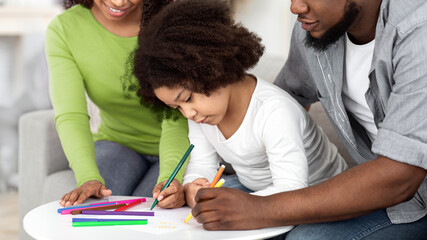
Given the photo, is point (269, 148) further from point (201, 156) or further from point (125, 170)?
point (125, 170)

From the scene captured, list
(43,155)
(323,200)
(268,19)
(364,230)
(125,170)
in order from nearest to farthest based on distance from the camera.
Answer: (323,200) < (364,230) < (125,170) < (43,155) < (268,19)

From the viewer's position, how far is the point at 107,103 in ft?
6.10

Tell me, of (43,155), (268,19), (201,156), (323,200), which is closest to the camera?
(323,200)

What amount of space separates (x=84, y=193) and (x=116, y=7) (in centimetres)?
52

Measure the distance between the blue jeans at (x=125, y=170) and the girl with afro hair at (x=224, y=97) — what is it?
0.95 ft

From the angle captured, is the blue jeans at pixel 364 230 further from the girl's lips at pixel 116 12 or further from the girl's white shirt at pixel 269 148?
the girl's lips at pixel 116 12

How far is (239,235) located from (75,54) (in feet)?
2.93

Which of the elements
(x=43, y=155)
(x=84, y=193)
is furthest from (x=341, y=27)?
(x=43, y=155)

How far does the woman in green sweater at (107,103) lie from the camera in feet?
5.43

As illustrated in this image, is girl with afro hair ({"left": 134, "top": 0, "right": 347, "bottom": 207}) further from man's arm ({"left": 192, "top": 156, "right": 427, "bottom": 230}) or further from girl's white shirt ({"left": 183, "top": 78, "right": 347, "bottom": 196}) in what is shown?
man's arm ({"left": 192, "top": 156, "right": 427, "bottom": 230})

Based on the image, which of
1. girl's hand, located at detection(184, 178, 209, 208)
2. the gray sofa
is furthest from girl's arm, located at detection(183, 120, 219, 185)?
the gray sofa

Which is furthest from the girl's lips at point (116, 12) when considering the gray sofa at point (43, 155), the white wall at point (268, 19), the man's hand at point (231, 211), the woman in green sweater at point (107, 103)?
the white wall at point (268, 19)

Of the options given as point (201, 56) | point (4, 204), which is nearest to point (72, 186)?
point (201, 56)

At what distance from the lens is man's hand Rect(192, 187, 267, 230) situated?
1146mm
